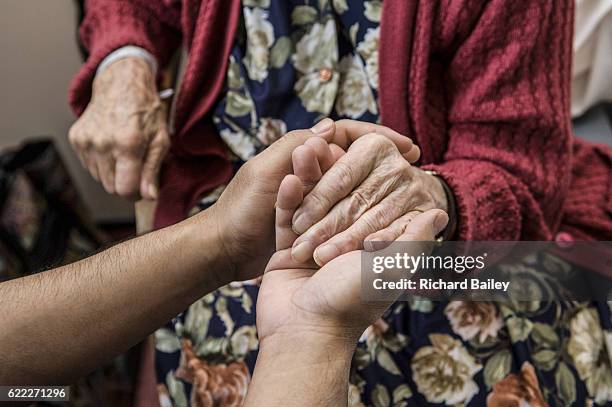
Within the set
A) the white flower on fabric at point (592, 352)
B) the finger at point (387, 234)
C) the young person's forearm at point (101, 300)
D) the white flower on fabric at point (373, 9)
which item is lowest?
the white flower on fabric at point (592, 352)

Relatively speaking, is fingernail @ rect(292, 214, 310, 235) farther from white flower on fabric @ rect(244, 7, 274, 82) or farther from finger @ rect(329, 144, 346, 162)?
white flower on fabric @ rect(244, 7, 274, 82)

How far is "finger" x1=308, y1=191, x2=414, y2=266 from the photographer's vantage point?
0.64 meters

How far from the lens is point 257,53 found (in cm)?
90

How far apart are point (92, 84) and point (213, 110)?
0.21 meters

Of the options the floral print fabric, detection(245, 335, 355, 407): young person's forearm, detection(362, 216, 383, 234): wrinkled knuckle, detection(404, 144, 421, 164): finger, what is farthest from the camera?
the floral print fabric

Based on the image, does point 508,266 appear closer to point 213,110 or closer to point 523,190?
point 523,190

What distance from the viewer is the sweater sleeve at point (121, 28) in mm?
975

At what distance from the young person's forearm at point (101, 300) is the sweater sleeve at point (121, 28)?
13.8 inches

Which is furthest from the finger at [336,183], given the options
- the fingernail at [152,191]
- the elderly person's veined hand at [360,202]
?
the fingernail at [152,191]

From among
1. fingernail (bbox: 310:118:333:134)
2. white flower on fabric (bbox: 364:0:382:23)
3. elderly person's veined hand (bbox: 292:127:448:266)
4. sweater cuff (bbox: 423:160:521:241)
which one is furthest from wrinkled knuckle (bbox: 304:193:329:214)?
white flower on fabric (bbox: 364:0:382:23)

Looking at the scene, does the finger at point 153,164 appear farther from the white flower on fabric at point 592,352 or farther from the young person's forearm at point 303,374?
the white flower on fabric at point 592,352

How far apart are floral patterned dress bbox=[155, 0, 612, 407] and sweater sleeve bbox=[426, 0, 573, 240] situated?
11 cm

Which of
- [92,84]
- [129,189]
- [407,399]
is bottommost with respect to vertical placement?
[407,399]

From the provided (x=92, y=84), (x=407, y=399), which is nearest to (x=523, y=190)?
(x=407, y=399)
